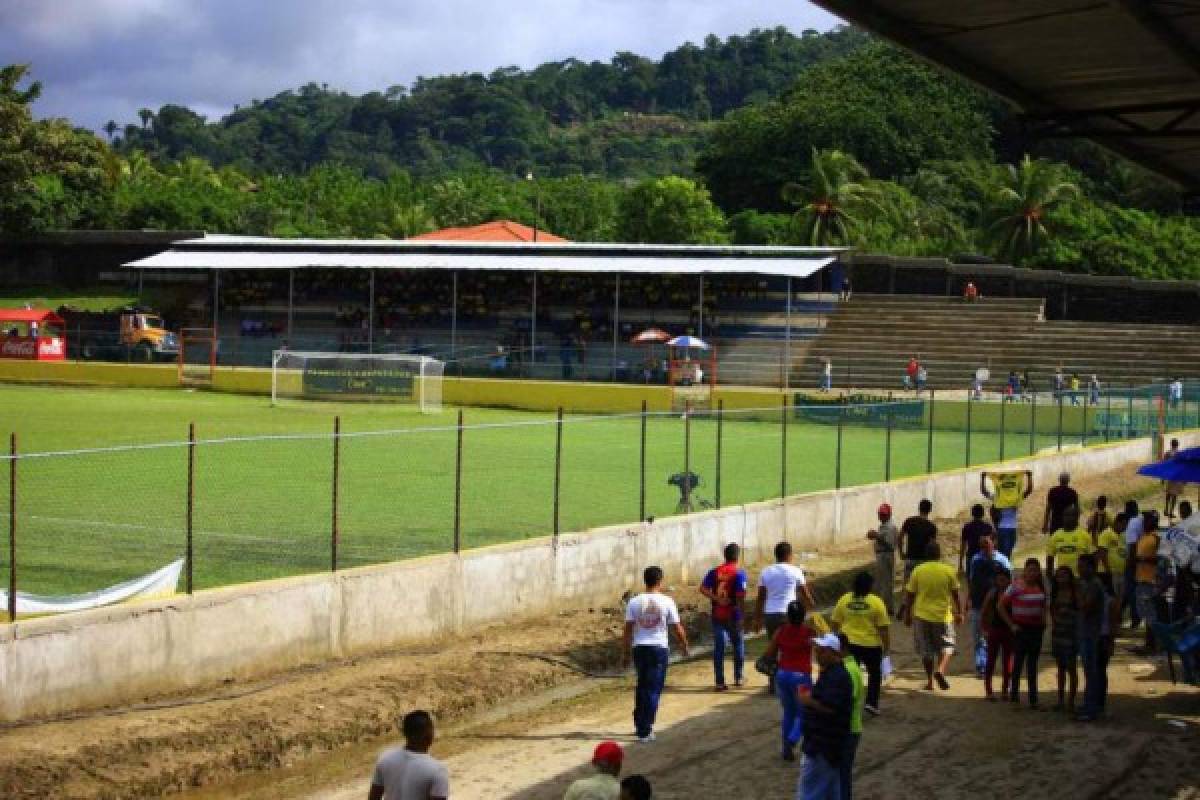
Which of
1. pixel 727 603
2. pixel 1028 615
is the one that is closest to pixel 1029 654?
pixel 1028 615

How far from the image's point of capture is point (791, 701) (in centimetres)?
1435

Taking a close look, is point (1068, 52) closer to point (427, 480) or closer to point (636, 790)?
point (636, 790)

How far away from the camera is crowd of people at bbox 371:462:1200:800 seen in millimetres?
11609

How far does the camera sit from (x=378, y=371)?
5141 cm

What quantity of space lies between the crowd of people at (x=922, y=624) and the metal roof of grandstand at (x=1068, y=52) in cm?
423

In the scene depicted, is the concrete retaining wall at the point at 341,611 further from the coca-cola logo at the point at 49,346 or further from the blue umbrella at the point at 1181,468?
the coca-cola logo at the point at 49,346

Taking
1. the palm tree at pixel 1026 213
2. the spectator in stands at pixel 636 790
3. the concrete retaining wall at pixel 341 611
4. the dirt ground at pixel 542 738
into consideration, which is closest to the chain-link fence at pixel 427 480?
the concrete retaining wall at pixel 341 611

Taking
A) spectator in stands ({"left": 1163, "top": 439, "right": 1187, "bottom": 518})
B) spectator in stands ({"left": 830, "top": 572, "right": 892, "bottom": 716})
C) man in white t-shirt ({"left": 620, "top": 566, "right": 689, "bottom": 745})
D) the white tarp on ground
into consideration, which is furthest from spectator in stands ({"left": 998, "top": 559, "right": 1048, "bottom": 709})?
spectator in stands ({"left": 1163, "top": 439, "right": 1187, "bottom": 518})

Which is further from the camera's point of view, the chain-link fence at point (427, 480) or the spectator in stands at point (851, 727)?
the chain-link fence at point (427, 480)

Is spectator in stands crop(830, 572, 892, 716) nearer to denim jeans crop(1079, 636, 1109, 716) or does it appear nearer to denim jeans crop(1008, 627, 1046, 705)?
denim jeans crop(1008, 627, 1046, 705)

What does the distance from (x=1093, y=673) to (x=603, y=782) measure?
8.39m

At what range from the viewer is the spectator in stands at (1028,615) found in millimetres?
→ 16406

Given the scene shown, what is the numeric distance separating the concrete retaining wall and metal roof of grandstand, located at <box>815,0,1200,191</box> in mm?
8313

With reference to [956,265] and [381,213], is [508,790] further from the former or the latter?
[381,213]
